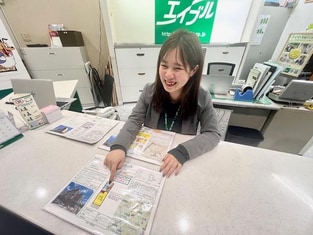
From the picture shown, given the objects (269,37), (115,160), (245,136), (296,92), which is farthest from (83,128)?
(269,37)

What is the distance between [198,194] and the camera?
46cm

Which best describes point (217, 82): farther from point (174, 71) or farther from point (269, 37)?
point (269, 37)

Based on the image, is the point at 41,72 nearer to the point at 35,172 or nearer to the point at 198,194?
the point at 35,172

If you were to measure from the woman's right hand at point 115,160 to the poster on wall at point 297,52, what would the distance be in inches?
111

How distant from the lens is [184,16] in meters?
2.42

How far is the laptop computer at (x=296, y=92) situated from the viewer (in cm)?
124

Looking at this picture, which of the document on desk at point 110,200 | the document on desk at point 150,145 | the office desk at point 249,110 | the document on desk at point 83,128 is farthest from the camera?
the office desk at point 249,110

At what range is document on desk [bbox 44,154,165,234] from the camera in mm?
378

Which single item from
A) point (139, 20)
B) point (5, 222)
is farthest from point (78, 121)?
point (139, 20)

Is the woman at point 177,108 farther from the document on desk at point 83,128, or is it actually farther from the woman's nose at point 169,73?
the document on desk at point 83,128

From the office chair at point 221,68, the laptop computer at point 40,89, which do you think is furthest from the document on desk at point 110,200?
the office chair at point 221,68

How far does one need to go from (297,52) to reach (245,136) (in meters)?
1.83

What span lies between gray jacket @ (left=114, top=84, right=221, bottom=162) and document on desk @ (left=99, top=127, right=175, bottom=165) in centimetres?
3

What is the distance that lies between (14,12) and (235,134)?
4213mm
